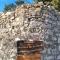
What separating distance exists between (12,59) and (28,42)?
61 centimetres

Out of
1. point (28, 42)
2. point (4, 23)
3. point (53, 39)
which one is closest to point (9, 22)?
point (4, 23)

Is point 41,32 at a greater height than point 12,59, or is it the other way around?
point 41,32

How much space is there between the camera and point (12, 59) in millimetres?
7086

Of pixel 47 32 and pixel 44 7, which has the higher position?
pixel 44 7

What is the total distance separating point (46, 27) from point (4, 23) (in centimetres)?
116

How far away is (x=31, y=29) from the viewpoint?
7.09 metres

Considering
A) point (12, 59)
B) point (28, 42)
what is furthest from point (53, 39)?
point (12, 59)

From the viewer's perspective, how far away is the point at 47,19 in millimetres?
7215

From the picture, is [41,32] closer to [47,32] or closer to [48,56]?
[47,32]

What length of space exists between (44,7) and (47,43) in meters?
0.98

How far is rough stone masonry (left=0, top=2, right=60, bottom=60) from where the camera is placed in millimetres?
7098

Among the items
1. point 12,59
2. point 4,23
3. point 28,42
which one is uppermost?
point 4,23

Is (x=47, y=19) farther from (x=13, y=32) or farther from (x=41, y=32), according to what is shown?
(x=13, y=32)

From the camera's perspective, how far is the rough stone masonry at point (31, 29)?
7.10m
